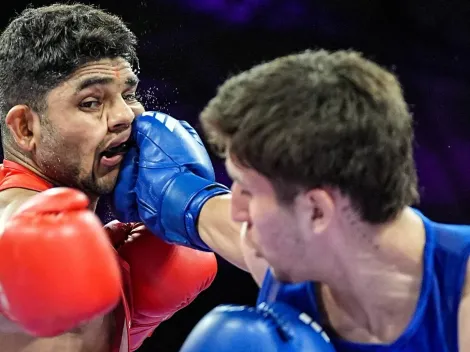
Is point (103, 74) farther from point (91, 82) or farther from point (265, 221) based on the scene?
point (265, 221)

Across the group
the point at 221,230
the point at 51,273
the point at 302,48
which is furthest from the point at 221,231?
the point at 302,48

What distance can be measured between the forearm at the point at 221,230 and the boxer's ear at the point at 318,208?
38 cm

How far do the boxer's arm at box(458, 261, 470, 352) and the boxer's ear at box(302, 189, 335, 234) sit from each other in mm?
283

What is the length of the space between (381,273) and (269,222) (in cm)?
23

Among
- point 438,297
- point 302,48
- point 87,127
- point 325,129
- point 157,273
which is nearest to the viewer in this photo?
point 325,129

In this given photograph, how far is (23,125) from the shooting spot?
174 centimetres

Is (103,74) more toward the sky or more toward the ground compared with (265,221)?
more toward the sky

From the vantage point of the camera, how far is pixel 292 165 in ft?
3.85

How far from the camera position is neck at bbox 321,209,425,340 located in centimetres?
125

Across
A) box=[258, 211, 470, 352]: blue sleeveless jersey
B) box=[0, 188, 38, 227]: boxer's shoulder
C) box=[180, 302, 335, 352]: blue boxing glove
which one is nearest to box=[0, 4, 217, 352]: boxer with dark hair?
box=[0, 188, 38, 227]: boxer's shoulder

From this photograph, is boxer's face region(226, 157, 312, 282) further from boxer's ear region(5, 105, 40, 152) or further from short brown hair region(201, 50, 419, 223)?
boxer's ear region(5, 105, 40, 152)

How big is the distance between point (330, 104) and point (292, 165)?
12 cm

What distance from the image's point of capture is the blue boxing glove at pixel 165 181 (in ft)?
5.37

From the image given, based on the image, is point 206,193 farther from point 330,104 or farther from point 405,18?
point 405,18
